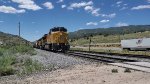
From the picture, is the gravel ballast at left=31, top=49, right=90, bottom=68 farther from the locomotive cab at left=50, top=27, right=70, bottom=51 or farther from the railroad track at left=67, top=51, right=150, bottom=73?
the locomotive cab at left=50, top=27, right=70, bottom=51

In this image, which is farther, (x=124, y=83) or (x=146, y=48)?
(x=146, y=48)

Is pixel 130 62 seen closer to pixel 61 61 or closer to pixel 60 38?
pixel 61 61

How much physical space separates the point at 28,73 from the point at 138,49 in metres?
34.1

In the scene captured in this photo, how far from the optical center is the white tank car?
47.9 m

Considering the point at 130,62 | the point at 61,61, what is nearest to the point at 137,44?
the point at 61,61

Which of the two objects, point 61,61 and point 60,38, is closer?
point 61,61

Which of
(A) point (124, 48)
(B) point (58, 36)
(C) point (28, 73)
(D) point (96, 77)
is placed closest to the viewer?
(D) point (96, 77)

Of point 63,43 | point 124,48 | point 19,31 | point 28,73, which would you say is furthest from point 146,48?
point 19,31

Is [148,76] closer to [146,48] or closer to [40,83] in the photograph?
[40,83]

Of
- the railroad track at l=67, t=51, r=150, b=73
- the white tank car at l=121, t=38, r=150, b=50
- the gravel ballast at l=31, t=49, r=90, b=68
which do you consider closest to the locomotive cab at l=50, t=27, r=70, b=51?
the white tank car at l=121, t=38, r=150, b=50

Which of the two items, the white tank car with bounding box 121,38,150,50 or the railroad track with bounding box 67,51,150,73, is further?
the white tank car with bounding box 121,38,150,50

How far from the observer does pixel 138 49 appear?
1983 inches

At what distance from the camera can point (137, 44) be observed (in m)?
50.9

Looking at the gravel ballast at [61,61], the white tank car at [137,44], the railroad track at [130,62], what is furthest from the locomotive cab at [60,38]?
the railroad track at [130,62]
